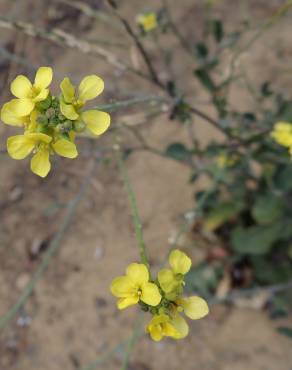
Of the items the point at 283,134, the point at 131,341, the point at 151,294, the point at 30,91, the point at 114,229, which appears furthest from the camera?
the point at 114,229

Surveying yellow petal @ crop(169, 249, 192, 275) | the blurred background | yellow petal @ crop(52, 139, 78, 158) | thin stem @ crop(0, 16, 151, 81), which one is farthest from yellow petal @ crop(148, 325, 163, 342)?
the blurred background

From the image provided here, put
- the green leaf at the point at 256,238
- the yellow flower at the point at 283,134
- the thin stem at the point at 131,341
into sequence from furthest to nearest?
the green leaf at the point at 256,238, the yellow flower at the point at 283,134, the thin stem at the point at 131,341

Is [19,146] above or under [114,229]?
under

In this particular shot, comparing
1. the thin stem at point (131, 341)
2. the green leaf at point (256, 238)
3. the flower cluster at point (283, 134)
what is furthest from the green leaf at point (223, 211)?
the thin stem at point (131, 341)

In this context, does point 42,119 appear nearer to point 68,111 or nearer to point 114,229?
point 68,111

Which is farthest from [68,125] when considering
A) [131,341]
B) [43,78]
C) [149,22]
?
[149,22]

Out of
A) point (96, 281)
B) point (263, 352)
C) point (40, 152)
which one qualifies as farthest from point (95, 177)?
point (40, 152)

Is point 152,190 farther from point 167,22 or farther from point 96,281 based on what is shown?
point 167,22

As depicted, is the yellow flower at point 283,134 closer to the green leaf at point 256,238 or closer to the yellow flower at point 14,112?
the green leaf at point 256,238
